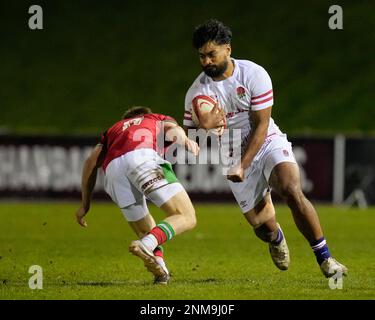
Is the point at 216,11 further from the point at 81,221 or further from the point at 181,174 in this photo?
the point at 81,221

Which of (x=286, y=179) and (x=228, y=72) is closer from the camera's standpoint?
(x=286, y=179)

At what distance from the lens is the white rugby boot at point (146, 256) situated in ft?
29.1

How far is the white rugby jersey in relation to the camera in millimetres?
9953

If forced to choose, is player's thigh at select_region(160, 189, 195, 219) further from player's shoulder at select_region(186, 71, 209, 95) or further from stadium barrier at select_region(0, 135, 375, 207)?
stadium barrier at select_region(0, 135, 375, 207)

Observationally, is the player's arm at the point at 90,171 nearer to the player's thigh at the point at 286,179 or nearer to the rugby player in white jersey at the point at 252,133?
the rugby player in white jersey at the point at 252,133

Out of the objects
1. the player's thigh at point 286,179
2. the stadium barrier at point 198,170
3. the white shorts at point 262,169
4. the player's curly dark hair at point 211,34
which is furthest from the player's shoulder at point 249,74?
the stadium barrier at point 198,170

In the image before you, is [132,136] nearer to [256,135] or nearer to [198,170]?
[256,135]

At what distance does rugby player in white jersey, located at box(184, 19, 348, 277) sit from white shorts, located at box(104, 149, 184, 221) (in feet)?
2.01

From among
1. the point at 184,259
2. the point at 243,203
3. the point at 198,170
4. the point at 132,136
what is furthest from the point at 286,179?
the point at 198,170

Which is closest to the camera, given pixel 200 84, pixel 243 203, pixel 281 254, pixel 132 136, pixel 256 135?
pixel 132 136

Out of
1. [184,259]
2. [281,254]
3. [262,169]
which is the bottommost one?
[184,259]

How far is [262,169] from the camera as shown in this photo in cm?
1027

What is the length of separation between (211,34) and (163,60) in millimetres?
24957
